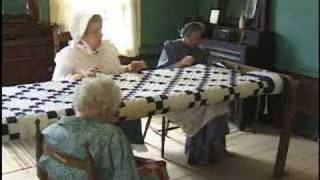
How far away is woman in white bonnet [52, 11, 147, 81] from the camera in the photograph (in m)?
2.57

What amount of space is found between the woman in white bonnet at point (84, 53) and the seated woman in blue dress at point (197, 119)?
46cm

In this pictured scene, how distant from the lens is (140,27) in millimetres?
4344

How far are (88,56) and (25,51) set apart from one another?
1.13 m

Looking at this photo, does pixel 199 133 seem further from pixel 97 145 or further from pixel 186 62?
pixel 97 145

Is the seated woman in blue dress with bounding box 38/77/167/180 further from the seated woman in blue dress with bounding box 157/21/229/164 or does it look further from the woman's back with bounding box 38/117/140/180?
the seated woman in blue dress with bounding box 157/21/229/164

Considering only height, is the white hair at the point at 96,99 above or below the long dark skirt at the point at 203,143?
above

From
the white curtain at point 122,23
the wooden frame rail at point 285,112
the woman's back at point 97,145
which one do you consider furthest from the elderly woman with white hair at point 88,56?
the white curtain at point 122,23

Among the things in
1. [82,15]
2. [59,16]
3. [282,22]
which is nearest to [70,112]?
[82,15]

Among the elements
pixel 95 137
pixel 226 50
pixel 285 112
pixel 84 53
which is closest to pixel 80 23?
pixel 84 53

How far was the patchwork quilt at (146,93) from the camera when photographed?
5.70 ft

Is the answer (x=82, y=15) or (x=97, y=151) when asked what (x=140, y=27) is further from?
(x=97, y=151)

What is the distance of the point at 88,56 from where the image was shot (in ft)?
8.73

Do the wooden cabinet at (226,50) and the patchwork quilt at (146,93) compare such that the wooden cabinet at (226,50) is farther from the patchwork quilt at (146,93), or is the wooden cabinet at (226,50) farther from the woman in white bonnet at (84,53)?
the woman in white bonnet at (84,53)

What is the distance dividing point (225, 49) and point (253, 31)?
30 cm
